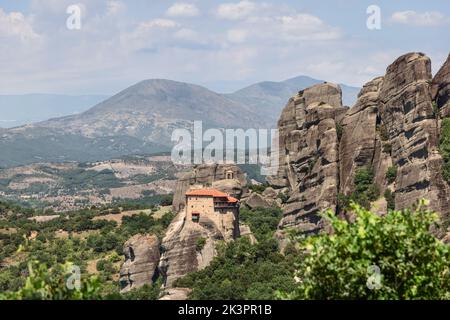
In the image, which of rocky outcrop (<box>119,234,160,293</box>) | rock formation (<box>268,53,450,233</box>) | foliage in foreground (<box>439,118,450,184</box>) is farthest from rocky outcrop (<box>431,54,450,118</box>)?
rocky outcrop (<box>119,234,160,293</box>)

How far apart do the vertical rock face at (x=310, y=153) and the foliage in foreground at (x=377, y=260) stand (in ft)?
189

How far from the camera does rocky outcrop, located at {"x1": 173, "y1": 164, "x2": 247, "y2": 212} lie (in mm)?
112744

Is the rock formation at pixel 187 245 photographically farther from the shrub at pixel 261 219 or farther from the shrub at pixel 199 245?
the shrub at pixel 261 219

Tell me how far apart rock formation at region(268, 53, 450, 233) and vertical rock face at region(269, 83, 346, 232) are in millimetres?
112

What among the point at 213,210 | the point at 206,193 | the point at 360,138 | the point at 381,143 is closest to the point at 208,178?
the point at 206,193

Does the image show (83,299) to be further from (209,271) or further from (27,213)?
(27,213)

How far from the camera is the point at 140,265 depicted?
291 ft

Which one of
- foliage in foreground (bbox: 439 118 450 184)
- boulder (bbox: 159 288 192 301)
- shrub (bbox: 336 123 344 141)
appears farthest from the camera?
shrub (bbox: 336 123 344 141)

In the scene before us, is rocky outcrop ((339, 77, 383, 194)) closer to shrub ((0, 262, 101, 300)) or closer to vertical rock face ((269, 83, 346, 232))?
vertical rock face ((269, 83, 346, 232))

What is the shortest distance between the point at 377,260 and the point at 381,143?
190 feet

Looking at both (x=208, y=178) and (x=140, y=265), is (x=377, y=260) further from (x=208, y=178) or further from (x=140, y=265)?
(x=208, y=178)

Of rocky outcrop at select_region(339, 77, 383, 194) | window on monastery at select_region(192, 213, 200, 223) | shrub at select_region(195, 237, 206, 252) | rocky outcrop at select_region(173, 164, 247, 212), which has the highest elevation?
rocky outcrop at select_region(339, 77, 383, 194)

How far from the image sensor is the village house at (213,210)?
92750 mm

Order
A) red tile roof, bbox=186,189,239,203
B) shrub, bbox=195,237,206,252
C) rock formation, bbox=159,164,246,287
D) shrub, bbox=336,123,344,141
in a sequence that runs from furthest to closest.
Answer: red tile roof, bbox=186,189,239,203
shrub, bbox=336,123,344,141
shrub, bbox=195,237,206,252
rock formation, bbox=159,164,246,287
